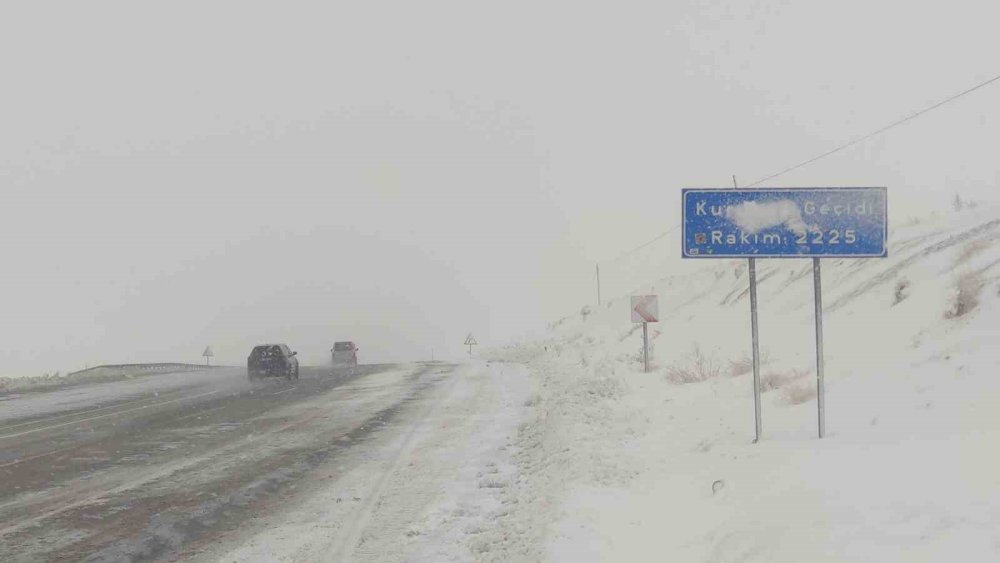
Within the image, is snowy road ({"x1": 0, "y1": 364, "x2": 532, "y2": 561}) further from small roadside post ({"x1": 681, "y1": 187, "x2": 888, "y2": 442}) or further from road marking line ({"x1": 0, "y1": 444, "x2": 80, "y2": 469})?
small roadside post ({"x1": 681, "y1": 187, "x2": 888, "y2": 442})

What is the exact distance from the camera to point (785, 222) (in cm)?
814

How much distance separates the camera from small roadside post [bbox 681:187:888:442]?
7926 millimetres

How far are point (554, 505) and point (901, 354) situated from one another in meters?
6.48

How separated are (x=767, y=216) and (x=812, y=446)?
103 inches

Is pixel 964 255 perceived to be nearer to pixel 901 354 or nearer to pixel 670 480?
pixel 901 354

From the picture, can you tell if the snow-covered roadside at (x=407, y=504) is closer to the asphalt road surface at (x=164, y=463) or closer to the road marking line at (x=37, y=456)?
the asphalt road surface at (x=164, y=463)

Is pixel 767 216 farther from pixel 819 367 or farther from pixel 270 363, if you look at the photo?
pixel 270 363

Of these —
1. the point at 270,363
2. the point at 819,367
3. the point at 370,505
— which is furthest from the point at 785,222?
the point at 270,363

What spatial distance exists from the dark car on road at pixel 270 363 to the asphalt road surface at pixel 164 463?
7025mm

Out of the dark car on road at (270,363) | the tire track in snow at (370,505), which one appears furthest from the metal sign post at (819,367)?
the dark car on road at (270,363)

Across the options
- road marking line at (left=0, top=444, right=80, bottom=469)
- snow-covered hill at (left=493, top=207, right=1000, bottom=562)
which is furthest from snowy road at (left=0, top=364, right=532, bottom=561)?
snow-covered hill at (left=493, top=207, right=1000, bottom=562)

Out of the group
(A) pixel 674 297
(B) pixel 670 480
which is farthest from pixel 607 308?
(B) pixel 670 480

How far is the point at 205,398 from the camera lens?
20.0 metres

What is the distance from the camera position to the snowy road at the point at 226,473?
6.14m
